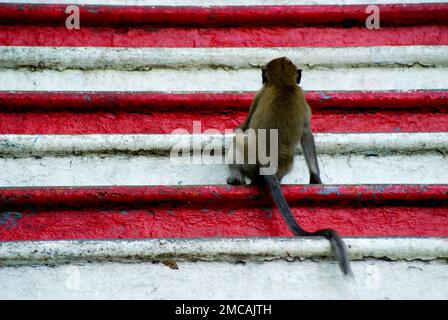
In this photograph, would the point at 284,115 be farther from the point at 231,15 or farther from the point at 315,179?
the point at 231,15

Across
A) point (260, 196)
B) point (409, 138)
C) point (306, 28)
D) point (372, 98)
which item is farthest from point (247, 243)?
point (306, 28)

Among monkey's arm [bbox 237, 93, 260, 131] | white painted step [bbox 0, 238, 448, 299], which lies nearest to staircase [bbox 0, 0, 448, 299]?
white painted step [bbox 0, 238, 448, 299]

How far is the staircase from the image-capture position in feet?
5.52

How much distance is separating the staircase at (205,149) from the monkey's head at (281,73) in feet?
0.54

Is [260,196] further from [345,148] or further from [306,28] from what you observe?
[306,28]

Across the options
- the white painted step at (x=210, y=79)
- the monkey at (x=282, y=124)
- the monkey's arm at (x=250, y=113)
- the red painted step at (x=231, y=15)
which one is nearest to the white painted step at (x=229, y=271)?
the monkey at (x=282, y=124)

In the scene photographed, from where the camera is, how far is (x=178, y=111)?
8.16 ft

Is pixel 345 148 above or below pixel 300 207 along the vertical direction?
above

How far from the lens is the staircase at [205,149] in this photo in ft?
5.52

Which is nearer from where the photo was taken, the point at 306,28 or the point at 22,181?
the point at 22,181

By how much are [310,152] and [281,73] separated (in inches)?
17.1

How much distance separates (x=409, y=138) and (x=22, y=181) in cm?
178

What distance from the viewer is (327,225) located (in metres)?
1.97

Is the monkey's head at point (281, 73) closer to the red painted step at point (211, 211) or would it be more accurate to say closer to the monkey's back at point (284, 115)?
the monkey's back at point (284, 115)
